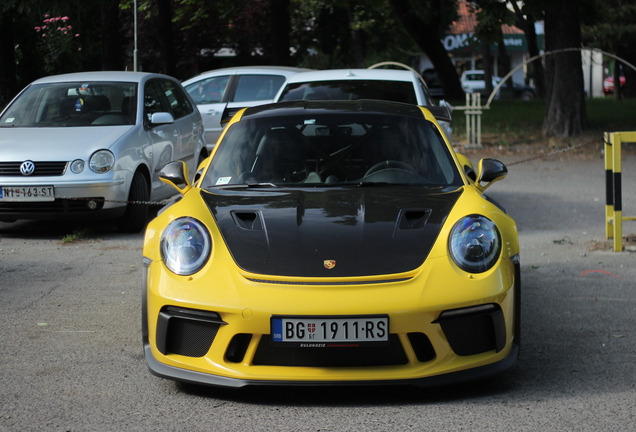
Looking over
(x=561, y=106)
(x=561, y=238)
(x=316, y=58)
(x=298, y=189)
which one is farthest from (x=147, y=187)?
(x=316, y=58)

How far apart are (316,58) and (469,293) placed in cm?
4560

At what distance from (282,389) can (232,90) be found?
10.5 metres

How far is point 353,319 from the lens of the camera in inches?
144

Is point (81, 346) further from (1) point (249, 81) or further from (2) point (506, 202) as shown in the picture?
(1) point (249, 81)

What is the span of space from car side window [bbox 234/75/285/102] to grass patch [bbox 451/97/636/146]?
625 centimetres

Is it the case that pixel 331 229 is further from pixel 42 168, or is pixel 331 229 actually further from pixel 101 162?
pixel 42 168

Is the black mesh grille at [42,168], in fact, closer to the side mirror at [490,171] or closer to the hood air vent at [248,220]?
the hood air vent at [248,220]

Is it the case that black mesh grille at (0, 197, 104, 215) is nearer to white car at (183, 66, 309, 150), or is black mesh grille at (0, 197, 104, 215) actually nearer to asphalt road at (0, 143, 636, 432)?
asphalt road at (0, 143, 636, 432)

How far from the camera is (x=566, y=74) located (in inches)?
713

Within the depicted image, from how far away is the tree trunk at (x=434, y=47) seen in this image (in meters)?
31.3

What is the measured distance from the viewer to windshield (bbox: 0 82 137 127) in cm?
935

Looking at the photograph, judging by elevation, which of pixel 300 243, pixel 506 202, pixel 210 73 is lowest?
pixel 506 202

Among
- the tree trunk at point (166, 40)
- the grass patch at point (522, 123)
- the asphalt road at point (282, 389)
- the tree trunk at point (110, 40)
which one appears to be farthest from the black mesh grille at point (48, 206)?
the tree trunk at point (166, 40)

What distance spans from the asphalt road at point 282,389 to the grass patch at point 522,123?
11.4 metres
